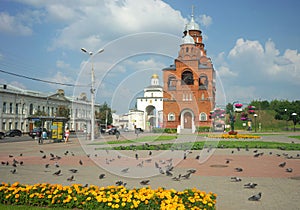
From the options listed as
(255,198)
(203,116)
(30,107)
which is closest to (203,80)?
(203,116)

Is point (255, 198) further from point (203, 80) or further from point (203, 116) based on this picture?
point (203, 80)

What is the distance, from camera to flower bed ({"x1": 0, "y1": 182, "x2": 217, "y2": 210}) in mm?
6055

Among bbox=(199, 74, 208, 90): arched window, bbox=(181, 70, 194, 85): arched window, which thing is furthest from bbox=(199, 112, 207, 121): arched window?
bbox=(181, 70, 194, 85): arched window

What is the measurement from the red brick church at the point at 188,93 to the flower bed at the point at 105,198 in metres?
50.0

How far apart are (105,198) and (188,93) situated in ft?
175

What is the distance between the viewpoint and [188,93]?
2313 inches

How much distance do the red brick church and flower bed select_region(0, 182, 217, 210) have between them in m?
50.0

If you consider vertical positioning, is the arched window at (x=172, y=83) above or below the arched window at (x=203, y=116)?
above

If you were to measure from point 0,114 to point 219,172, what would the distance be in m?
52.3

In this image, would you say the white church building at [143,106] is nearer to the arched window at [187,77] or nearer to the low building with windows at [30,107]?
the low building with windows at [30,107]

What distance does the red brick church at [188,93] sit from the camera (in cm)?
5762

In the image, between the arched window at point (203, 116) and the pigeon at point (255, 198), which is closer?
the pigeon at point (255, 198)

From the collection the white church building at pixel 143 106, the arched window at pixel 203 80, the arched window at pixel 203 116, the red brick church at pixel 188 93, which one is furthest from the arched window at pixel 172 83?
the white church building at pixel 143 106

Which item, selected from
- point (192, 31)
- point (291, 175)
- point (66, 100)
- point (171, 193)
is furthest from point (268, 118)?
point (171, 193)
